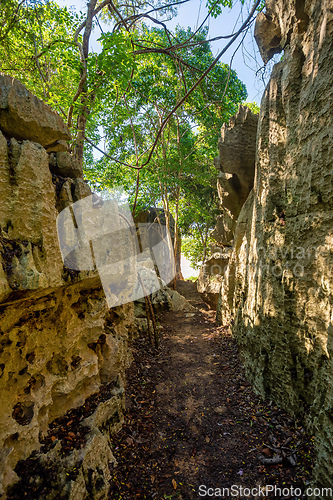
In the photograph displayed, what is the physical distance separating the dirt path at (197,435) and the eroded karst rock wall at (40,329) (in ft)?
1.77

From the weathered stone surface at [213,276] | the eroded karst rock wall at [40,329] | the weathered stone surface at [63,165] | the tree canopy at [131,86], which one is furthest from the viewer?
the weathered stone surface at [213,276]

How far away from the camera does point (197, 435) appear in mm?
4109

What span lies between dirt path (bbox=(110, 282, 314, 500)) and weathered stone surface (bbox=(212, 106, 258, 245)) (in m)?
5.43

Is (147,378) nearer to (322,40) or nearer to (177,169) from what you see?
(322,40)

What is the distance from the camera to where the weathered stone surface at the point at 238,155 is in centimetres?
750

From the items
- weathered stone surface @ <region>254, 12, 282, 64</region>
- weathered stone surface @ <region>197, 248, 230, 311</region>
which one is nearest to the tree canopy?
weathered stone surface @ <region>254, 12, 282, 64</region>

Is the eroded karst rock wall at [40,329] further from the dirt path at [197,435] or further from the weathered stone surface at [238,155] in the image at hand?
the weathered stone surface at [238,155]

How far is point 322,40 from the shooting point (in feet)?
11.7

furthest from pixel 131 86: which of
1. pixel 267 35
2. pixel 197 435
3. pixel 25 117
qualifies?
pixel 197 435

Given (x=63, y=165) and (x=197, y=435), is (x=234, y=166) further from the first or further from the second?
(x=197, y=435)

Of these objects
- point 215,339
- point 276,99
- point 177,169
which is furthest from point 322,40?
point 177,169

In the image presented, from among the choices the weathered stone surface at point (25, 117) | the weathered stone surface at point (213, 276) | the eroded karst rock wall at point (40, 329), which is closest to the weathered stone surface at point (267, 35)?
the weathered stone surface at point (25, 117)

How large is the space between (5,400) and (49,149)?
8.98ft

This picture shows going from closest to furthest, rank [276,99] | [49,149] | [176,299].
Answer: [49,149] → [276,99] → [176,299]
